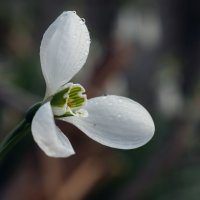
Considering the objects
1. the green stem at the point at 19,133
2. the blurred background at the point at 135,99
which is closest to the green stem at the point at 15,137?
the green stem at the point at 19,133

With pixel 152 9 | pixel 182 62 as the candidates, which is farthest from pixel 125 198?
pixel 152 9

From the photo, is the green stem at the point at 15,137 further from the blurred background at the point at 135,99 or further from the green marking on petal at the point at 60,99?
the blurred background at the point at 135,99

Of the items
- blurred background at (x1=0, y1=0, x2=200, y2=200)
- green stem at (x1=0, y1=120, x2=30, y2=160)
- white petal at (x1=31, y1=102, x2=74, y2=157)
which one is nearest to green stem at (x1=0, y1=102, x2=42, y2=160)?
green stem at (x1=0, y1=120, x2=30, y2=160)

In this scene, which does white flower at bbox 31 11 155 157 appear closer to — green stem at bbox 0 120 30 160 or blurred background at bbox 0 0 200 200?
green stem at bbox 0 120 30 160

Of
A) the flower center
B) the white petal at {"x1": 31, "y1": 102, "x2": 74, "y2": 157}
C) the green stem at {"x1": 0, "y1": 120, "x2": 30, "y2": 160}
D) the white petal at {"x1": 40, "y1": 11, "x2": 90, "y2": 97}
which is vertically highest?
the white petal at {"x1": 40, "y1": 11, "x2": 90, "y2": 97}

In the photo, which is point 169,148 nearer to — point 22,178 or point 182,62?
point 22,178

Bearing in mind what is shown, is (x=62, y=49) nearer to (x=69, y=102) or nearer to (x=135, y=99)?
(x=69, y=102)

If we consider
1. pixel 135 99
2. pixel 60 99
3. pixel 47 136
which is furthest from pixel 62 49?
pixel 135 99
